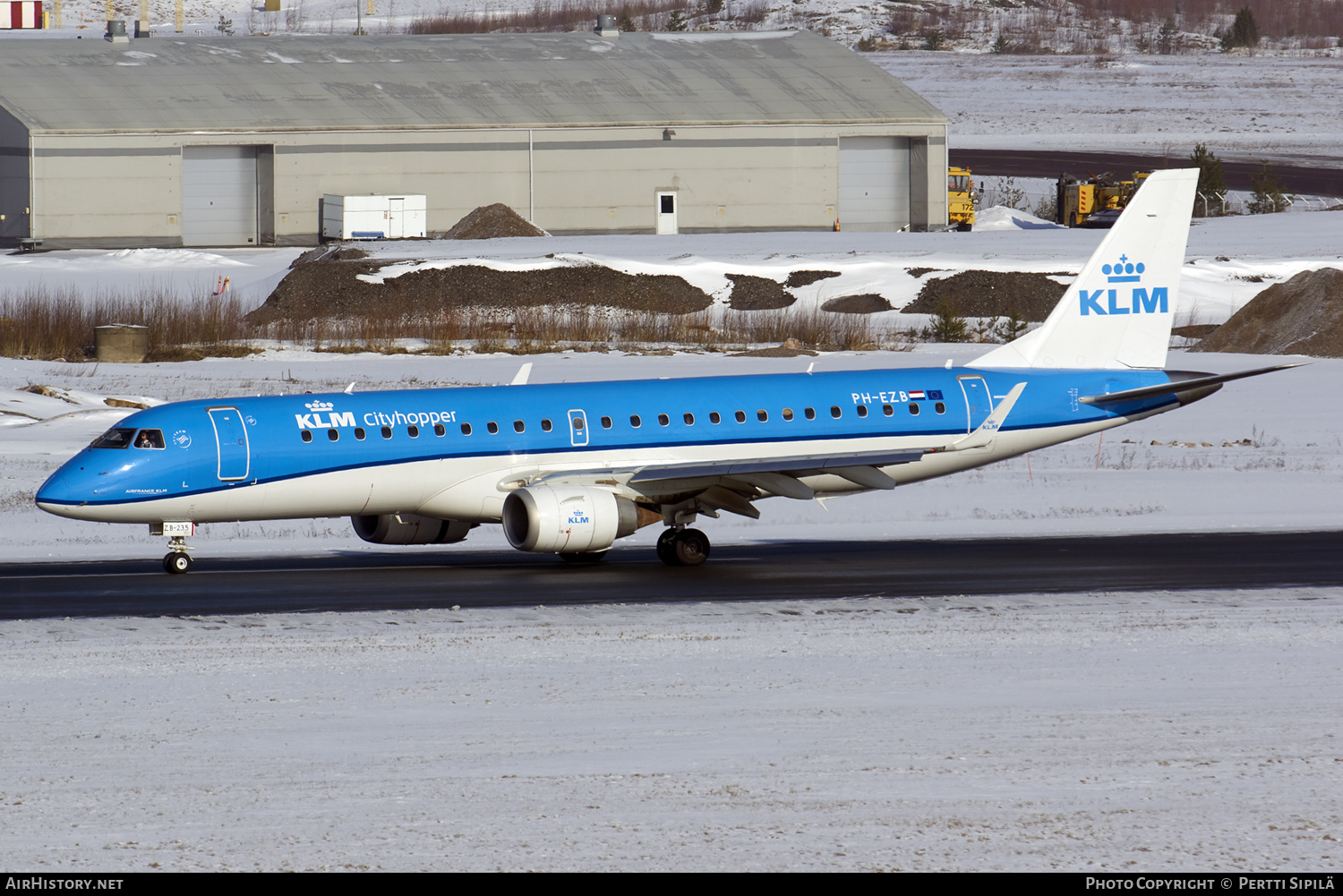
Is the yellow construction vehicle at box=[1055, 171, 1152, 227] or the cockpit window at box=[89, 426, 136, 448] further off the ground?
the yellow construction vehicle at box=[1055, 171, 1152, 227]

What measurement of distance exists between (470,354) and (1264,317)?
1169 inches

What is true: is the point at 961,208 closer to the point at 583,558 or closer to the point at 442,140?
the point at 442,140

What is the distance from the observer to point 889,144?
10056cm

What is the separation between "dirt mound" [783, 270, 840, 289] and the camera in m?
75.6

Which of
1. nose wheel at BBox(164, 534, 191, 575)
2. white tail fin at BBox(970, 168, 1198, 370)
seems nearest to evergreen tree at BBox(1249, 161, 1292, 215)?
white tail fin at BBox(970, 168, 1198, 370)

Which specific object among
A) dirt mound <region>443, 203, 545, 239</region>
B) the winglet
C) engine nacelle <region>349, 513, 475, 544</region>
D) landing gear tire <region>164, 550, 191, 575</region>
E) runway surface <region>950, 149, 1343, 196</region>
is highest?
runway surface <region>950, 149, 1343, 196</region>

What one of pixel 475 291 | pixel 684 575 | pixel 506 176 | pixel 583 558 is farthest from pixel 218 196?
pixel 684 575

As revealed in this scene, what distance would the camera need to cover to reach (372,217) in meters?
91.3

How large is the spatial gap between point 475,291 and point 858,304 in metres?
16.1

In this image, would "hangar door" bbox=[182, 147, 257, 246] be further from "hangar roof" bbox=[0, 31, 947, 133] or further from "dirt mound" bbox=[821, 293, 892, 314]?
"dirt mound" bbox=[821, 293, 892, 314]

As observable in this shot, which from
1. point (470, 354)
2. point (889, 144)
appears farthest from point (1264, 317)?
point (889, 144)

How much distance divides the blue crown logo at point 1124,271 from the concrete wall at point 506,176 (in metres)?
62.0

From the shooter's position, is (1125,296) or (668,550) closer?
(668,550)

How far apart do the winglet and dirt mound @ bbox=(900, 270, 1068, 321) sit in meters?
38.2
